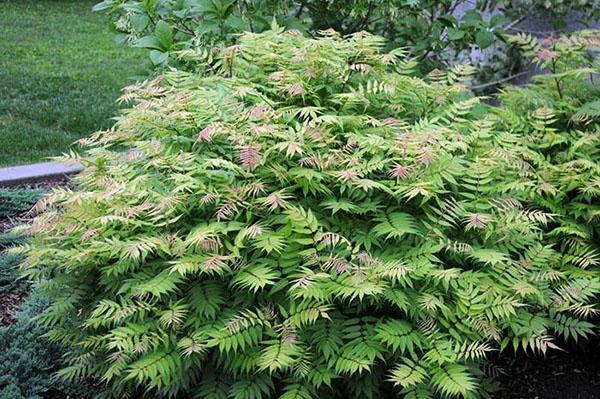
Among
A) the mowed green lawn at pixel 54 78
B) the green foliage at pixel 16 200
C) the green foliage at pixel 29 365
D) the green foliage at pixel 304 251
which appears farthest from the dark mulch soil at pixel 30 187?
the green foliage at pixel 304 251

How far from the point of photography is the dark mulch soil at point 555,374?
10.8 ft

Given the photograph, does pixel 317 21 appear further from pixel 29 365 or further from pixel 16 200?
pixel 29 365

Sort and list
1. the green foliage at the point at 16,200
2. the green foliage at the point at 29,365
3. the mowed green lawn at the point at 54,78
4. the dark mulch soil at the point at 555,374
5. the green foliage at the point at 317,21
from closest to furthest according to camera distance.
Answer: the green foliage at the point at 29,365 < the dark mulch soil at the point at 555,374 < the green foliage at the point at 317,21 < the green foliage at the point at 16,200 < the mowed green lawn at the point at 54,78

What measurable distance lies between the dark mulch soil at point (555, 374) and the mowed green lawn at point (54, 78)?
2.98m

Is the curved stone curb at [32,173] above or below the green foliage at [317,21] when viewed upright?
below

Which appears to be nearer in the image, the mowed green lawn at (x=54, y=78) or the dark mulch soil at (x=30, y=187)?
the dark mulch soil at (x=30, y=187)

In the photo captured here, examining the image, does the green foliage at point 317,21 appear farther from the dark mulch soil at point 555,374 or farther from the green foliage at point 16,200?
the dark mulch soil at point 555,374

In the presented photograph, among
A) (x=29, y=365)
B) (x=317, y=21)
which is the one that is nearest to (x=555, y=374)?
(x=29, y=365)

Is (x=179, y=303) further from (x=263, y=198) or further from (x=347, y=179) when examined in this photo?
(x=347, y=179)

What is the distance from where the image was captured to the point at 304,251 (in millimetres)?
2627

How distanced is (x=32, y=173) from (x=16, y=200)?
0.68m

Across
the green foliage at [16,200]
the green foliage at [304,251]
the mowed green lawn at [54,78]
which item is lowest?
the mowed green lawn at [54,78]

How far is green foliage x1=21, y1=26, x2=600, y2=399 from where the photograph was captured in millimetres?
2596

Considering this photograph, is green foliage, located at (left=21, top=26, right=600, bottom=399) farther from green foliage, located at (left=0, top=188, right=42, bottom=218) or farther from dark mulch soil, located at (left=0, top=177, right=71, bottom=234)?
green foliage, located at (left=0, top=188, right=42, bottom=218)
